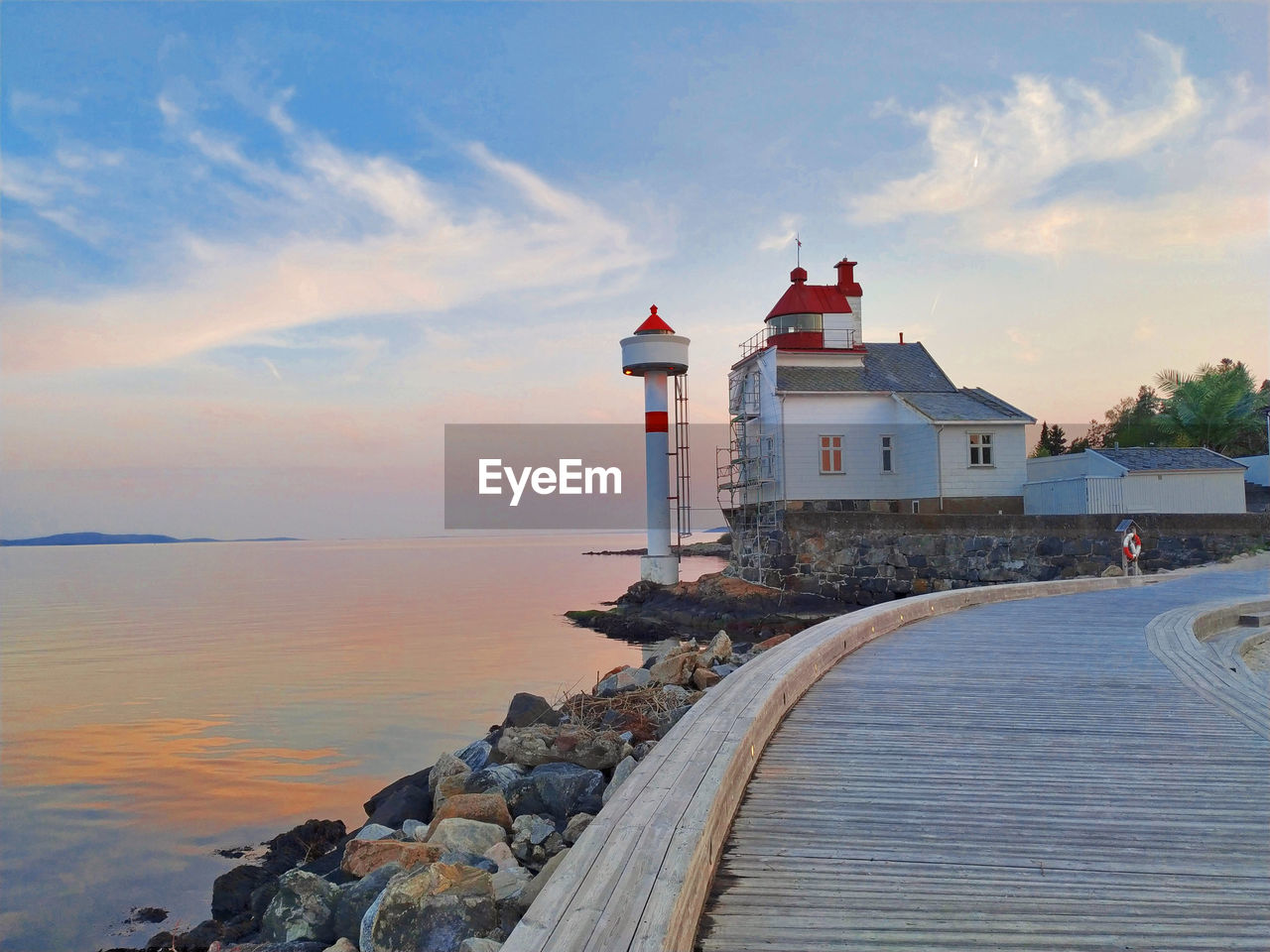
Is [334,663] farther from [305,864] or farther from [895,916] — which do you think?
[895,916]

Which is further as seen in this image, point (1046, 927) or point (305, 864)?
A: point (305, 864)

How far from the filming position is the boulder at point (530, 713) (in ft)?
30.9

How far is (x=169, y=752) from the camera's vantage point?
45.8ft

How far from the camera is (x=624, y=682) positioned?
10430 millimetres

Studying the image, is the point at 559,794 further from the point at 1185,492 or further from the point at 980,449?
the point at 1185,492

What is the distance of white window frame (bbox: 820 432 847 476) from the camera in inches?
1123

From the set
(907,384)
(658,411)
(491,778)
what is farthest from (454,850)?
(907,384)

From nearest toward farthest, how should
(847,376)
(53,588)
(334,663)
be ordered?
1. (334,663)
2. (847,376)
3. (53,588)

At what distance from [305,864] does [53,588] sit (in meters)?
60.0

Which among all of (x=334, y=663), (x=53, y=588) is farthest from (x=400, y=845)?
(x=53, y=588)

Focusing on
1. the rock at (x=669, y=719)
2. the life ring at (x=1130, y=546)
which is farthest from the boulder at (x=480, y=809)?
the life ring at (x=1130, y=546)

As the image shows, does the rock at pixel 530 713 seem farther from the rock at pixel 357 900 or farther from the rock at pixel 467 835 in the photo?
the rock at pixel 357 900

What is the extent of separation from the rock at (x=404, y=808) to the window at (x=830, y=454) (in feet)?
73.0

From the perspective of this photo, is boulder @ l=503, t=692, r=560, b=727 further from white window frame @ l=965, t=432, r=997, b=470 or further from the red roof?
the red roof
